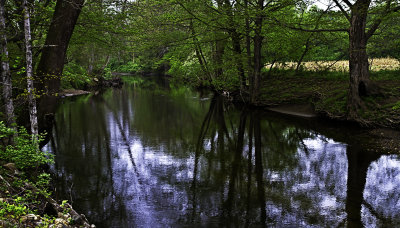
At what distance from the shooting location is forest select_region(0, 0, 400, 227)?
6.73 meters

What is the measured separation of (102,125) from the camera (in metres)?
16.4

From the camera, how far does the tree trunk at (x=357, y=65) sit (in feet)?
46.5

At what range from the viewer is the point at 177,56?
84.0 ft

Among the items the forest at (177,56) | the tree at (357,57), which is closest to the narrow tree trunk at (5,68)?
the forest at (177,56)

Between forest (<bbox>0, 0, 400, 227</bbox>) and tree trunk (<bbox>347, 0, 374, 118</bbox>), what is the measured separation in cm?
5

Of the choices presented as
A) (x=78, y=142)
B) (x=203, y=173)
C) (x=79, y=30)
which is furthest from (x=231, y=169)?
(x=79, y=30)

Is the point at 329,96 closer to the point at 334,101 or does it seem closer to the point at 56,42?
the point at 334,101

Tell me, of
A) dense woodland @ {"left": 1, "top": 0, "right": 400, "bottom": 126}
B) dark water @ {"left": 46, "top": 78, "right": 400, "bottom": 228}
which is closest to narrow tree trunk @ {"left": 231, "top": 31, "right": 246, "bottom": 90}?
dense woodland @ {"left": 1, "top": 0, "right": 400, "bottom": 126}

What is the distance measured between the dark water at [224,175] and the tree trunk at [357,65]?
1597 millimetres

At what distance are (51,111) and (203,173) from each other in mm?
5534

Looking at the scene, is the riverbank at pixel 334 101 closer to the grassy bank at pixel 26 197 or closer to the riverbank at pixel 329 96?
the riverbank at pixel 329 96

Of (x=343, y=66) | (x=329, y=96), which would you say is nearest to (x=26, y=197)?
(x=329, y=96)

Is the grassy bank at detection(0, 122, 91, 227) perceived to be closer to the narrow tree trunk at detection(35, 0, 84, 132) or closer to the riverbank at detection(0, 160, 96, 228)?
the riverbank at detection(0, 160, 96, 228)

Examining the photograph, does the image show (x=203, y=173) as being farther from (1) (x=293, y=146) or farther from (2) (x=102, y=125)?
(2) (x=102, y=125)
